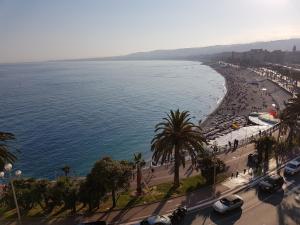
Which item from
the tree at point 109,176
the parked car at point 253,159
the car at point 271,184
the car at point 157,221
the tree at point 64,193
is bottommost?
the parked car at point 253,159

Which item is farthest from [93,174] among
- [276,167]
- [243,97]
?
[243,97]

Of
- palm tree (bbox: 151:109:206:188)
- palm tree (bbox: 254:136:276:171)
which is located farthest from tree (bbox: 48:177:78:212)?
palm tree (bbox: 254:136:276:171)

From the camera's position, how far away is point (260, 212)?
86.9 feet

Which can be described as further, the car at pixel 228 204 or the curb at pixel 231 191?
the curb at pixel 231 191

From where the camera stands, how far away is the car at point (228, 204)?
2609 centimetres

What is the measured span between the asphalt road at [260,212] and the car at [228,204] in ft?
1.36

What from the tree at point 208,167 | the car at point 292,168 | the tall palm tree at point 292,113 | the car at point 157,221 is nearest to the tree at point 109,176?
the car at point 157,221

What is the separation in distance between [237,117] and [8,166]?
264 ft

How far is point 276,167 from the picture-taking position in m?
37.8

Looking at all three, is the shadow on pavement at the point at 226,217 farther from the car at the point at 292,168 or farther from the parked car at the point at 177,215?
the car at the point at 292,168

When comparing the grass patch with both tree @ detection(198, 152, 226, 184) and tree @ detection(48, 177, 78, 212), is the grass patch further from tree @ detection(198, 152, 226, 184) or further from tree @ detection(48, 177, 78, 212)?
tree @ detection(48, 177, 78, 212)

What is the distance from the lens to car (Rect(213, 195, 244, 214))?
85.6 ft

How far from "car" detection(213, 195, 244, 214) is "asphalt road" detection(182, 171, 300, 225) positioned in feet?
1.36

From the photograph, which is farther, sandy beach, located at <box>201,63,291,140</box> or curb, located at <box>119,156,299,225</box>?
sandy beach, located at <box>201,63,291,140</box>
